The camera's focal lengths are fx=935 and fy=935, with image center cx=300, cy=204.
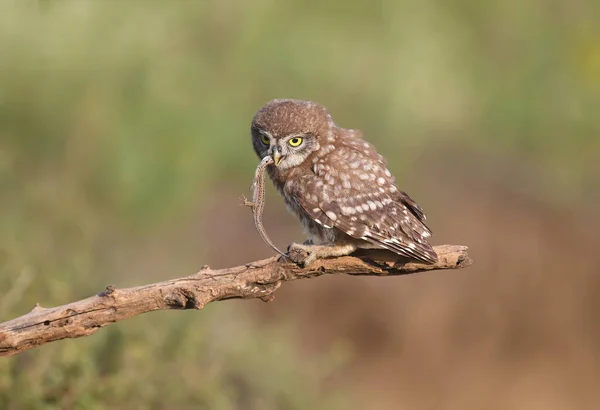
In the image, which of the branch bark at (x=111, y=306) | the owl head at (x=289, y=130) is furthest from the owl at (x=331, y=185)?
the branch bark at (x=111, y=306)

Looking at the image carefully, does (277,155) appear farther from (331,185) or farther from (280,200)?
(280,200)

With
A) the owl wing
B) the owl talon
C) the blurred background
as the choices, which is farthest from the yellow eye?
the blurred background

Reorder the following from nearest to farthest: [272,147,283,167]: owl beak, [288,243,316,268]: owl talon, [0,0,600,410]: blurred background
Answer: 1. [288,243,316,268]: owl talon
2. [272,147,283,167]: owl beak
3. [0,0,600,410]: blurred background

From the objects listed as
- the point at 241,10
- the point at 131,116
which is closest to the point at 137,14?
the point at 131,116

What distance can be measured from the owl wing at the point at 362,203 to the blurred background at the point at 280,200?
1.53m

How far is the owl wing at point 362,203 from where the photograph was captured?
3.75m

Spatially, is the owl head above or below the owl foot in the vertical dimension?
above

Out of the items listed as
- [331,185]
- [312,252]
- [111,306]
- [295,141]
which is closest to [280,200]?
[295,141]

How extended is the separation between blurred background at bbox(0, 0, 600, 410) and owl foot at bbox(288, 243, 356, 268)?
1596mm

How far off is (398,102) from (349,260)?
535 cm

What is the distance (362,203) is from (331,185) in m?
0.15

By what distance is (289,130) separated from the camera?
403cm

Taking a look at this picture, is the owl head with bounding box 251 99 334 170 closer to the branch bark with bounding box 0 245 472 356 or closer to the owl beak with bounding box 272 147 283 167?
the owl beak with bounding box 272 147 283 167

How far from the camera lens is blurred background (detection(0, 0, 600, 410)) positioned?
18.8 feet
